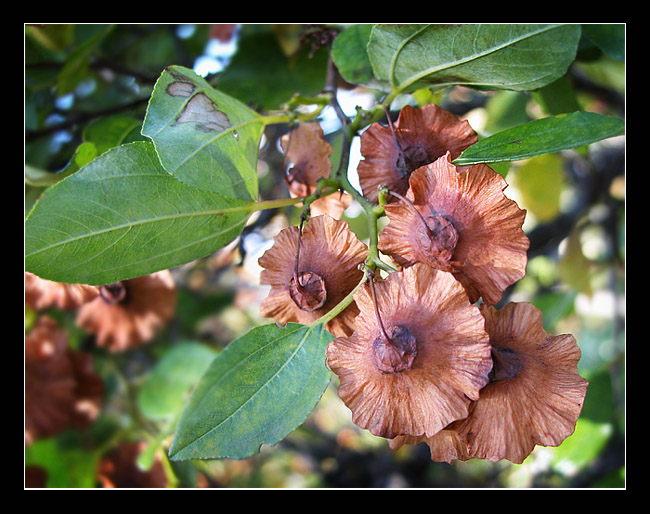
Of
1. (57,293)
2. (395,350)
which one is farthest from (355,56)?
(57,293)

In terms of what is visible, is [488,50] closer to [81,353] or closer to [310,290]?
[310,290]

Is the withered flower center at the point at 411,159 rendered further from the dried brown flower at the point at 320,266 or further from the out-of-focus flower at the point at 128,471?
the out-of-focus flower at the point at 128,471

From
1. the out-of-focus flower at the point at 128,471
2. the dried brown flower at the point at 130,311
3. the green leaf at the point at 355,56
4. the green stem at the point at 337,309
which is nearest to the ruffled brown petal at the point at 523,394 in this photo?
the green stem at the point at 337,309

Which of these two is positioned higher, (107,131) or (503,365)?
(107,131)

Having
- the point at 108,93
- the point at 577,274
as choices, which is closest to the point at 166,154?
the point at 108,93

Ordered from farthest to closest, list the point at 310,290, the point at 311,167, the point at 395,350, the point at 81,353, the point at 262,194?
the point at 262,194 < the point at 81,353 < the point at 311,167 < the point at 310,290 < the point at 395,350

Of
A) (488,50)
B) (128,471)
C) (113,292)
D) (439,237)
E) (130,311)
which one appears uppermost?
(488,50)
